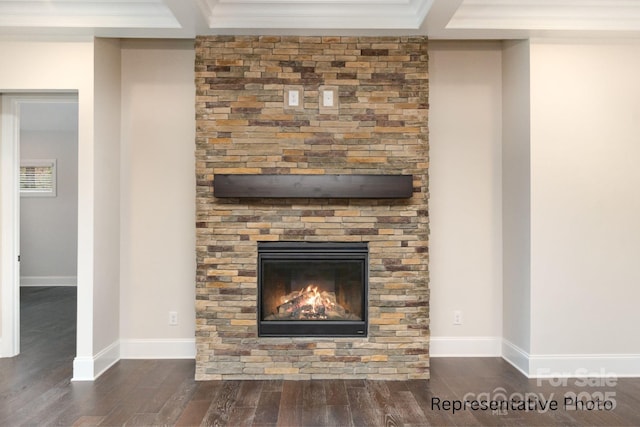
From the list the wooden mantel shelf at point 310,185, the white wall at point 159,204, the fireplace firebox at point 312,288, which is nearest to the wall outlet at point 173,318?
the white wall at point 159,204

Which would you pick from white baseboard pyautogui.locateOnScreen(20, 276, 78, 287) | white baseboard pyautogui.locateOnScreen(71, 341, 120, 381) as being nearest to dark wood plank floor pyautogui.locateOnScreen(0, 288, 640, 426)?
white baseboard pyautogui.locateOnScreen(71, 341, 120, 381)

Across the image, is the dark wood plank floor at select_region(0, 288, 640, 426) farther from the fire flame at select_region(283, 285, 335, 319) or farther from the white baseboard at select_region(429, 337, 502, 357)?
the fire flame at select_region(283, 285, 335, 319)

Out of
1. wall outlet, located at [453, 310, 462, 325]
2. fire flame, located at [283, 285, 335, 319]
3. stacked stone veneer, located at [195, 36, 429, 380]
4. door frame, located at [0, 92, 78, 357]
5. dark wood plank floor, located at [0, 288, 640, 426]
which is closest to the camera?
dark wood plank floor, located at [0, 288, 640, 426]

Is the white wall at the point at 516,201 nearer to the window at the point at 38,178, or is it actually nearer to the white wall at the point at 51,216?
the white wall at the point at 51,216

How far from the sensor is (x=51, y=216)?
6996mm

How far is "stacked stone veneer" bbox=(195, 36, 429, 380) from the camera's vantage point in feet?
10.8

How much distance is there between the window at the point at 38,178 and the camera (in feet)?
22.8

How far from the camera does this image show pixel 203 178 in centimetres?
331

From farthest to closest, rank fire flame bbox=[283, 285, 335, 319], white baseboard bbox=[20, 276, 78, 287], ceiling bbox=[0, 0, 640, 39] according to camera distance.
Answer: white baseboard bbox=[20, 276, 78, 287], fire flame bbox=[283, 285, 335, 319], ceiling bbox=[0, 0, 640, 39]

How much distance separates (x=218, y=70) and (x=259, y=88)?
33 cm

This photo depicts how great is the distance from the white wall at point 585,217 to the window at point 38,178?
272 inches

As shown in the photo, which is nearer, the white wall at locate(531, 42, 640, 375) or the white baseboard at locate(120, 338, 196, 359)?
the white wall at locate(531, 42, 640, 375)

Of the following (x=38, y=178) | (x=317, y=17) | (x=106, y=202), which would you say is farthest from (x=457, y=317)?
(x=38, y=178)

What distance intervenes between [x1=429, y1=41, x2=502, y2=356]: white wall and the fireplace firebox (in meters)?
0.75
